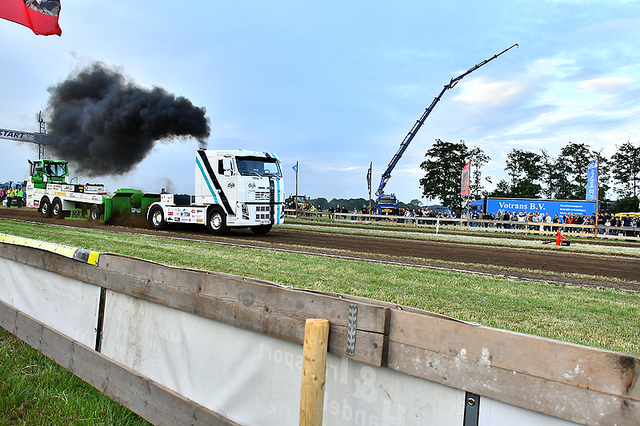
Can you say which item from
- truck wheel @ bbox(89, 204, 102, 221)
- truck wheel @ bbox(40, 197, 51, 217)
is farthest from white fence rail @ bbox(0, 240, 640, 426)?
truck wheel @ bbox(40, 197, 51, 217)

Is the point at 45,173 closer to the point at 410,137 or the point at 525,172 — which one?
the point at 410,137

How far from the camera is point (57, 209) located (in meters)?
24.7

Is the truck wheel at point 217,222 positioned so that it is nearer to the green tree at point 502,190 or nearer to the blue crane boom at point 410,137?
the blue crane boom at point 410,137

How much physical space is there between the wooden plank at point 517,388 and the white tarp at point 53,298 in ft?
9.40

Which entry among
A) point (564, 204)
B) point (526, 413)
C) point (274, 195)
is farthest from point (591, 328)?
point (564, 204)

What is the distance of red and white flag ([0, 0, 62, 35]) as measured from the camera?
9219 mm

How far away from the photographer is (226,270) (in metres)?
8.53

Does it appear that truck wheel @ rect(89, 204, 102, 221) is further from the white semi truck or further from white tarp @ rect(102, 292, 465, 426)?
white tarp @ rect(102, 292, 465, 426)

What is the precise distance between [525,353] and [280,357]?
132 cm

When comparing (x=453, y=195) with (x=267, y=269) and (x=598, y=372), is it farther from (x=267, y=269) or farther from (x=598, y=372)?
(x=598, y=372)

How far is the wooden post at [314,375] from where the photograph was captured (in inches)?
83.4

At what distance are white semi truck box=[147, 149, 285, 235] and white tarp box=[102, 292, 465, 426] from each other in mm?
13243

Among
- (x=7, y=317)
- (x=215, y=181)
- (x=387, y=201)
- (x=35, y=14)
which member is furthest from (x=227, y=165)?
(x=387, y=201)

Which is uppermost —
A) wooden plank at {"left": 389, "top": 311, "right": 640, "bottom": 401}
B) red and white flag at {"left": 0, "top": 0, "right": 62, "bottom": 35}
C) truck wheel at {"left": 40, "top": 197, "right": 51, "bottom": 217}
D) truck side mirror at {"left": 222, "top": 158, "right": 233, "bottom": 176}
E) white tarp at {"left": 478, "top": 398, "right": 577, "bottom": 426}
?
red and white flag at {"left": 0, "top": 0, "right": 62, "bottom": 35}
